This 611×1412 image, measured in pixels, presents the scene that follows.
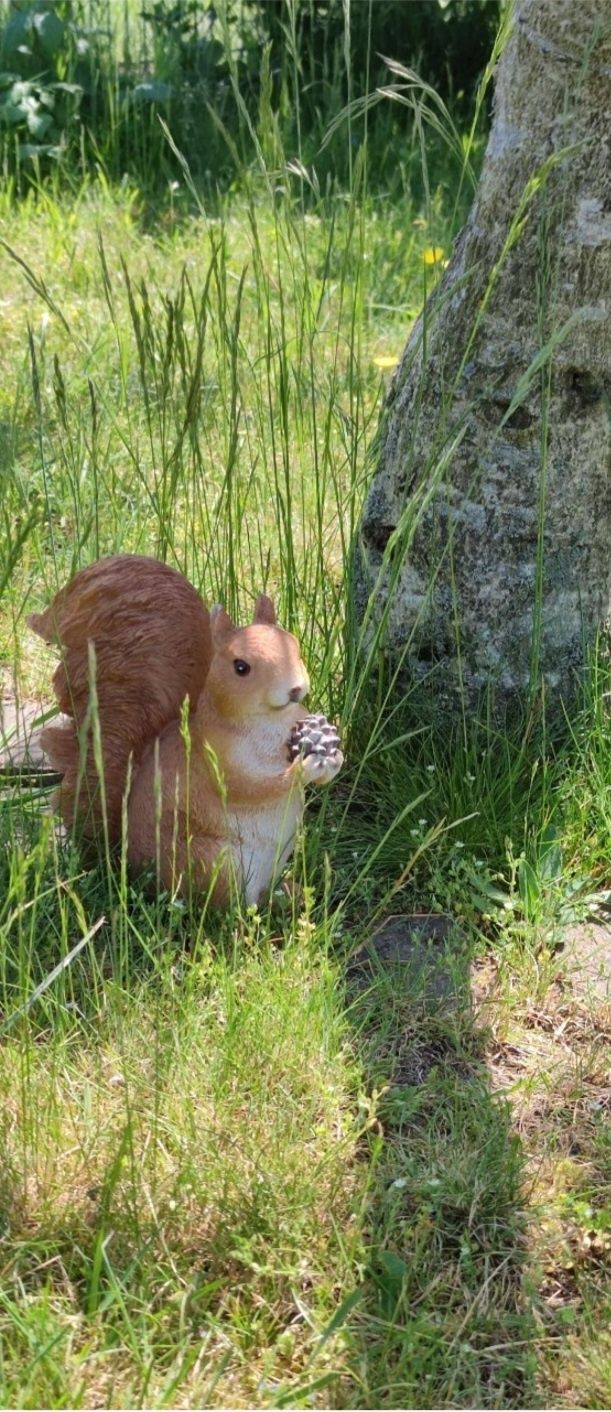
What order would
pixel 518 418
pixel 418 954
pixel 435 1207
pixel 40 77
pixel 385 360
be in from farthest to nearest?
pixel 40 77
pixel 385 360
pixel 518 418
pixel 418 954
pixel 435 1207

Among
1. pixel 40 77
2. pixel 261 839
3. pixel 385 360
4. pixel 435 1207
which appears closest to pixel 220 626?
pixel 261 839

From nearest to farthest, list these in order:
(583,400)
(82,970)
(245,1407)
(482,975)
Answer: (245,1407)
(82,970)
(482,975)
(583,400)

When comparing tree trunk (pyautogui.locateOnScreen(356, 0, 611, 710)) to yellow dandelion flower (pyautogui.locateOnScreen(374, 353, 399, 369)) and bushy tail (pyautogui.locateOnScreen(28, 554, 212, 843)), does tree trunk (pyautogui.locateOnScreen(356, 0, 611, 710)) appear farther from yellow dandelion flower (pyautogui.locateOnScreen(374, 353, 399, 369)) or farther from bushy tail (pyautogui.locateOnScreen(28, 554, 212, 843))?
yellow dandelion flower (pyautogui.locateOnScreen(374, 353, 399, 369))

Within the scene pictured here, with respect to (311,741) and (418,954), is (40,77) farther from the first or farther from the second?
(418,954)

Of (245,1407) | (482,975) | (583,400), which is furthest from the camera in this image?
(583,400)

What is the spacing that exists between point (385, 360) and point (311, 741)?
2.34 m

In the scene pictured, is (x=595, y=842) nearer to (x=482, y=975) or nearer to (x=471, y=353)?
(x=482, y=975)

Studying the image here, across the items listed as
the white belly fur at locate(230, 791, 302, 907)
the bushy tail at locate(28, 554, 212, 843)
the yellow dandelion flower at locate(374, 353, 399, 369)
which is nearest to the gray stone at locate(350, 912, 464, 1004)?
the white belly fur at locate(230, 791, 302, 907)

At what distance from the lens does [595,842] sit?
104 inches

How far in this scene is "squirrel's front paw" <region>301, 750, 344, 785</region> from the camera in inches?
87.5

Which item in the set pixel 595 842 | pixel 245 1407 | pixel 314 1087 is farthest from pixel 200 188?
pixel 245 1407

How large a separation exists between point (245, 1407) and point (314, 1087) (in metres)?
0.48

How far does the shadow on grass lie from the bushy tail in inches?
20.6

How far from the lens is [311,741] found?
2.24 metres
